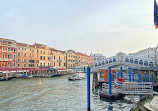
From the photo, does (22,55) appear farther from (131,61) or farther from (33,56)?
(131,61)

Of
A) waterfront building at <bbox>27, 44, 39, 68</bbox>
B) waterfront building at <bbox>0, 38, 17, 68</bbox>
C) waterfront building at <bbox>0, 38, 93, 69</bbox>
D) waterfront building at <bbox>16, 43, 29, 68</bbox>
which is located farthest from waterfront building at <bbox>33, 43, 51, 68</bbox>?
waterfront building at <bbox>0, 38, 17, 68</bbox>

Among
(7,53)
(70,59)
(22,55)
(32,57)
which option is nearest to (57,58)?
(70,59)

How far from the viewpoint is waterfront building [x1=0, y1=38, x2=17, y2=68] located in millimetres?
43250

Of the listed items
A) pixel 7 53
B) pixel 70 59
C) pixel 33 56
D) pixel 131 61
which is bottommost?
pixel 131 61

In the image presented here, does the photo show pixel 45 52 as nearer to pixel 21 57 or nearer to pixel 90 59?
pixel 21 57

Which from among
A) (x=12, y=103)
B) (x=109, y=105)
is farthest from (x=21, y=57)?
(x=109, y=105)

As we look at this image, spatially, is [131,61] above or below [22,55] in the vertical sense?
below

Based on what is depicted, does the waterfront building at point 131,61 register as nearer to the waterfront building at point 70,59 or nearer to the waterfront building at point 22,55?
the waterfront building at point 22,55

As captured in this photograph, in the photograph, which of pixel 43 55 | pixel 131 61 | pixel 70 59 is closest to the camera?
pixel 131 61

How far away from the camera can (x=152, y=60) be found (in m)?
37.9

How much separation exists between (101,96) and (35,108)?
6926 millimetres

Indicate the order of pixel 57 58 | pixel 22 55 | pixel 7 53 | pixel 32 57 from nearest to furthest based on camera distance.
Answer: pixel 7 53
pixel 22 55
pixel 32 57
pixel 57 58

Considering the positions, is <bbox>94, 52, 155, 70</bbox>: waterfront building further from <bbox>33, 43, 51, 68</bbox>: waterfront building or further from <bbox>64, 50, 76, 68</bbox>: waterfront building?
<bbox>64, 50, 76, 68</bbox>: waterfront building

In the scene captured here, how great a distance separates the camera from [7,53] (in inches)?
1766
